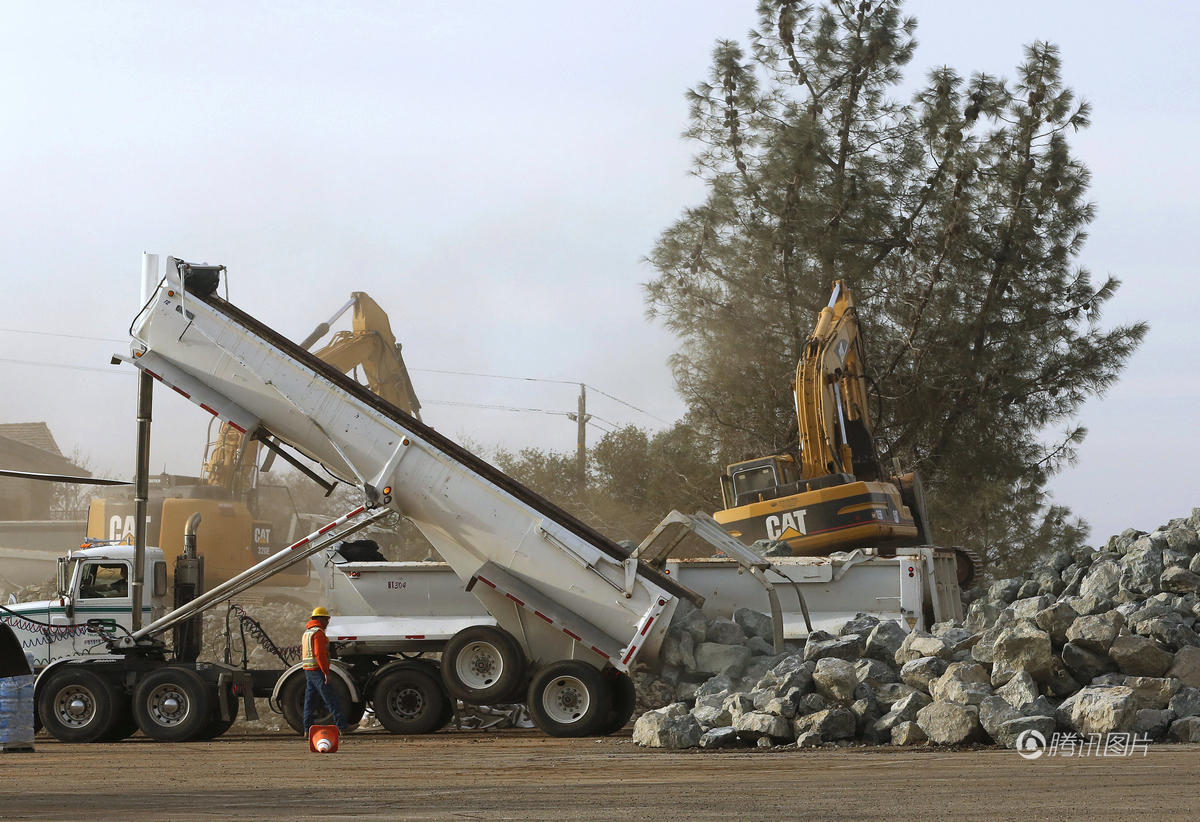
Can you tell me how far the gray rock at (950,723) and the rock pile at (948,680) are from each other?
0.01 meters

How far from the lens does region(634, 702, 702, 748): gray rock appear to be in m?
12.5

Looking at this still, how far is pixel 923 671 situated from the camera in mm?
12633

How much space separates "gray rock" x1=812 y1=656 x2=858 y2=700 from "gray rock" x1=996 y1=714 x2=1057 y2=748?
1.40m

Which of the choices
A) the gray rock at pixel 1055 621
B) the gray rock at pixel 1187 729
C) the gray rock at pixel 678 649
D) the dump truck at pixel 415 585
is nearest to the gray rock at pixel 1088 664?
the gray rock at pixel 1055 621

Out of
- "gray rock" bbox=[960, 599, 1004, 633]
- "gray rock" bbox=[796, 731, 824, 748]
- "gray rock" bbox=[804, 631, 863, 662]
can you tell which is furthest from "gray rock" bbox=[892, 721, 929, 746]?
"gray rock" bbox=[960, 599, 1004, 633]

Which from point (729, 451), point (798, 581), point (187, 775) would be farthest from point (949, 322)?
point (187, 775)

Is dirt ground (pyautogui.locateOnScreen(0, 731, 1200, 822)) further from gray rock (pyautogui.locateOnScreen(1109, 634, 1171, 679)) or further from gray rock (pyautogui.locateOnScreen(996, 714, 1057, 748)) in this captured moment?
gray rock (pyautogui.locateOnScreen(1109, 634, 1171, 679))

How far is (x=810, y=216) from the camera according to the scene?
2488 cm

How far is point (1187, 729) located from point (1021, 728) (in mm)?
1518

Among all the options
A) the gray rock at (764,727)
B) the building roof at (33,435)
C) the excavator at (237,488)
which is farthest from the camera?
the building roof at (33,435)

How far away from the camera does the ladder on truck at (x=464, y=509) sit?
1409cm

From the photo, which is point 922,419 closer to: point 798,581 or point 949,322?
point 949,322

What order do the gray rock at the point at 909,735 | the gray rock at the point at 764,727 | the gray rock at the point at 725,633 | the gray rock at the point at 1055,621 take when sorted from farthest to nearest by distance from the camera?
the gray rock at the point at 725,633
the gray rock at the point at 1055,621
the gray rock at the point at 764,727
the gray rock at the point at 909,735

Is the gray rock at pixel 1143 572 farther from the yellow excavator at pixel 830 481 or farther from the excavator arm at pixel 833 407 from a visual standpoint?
the excavator arm at pixel 833 407
